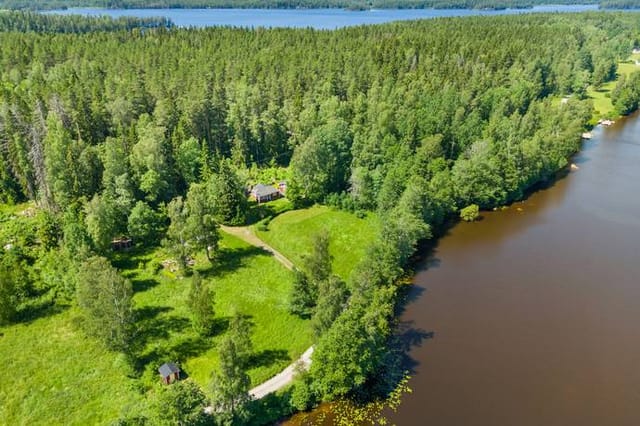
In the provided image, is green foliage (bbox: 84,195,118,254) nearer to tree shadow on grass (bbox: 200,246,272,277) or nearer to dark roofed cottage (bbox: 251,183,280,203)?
tree shadow on grass (bbox: 200,246,272,277)

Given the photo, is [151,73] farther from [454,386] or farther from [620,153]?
[620,153]

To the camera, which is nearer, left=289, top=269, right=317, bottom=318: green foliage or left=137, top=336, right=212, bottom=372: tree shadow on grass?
left=137, top=336, right=212, bottom=372: tree shadow on grass

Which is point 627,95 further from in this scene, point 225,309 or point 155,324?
point 155,324

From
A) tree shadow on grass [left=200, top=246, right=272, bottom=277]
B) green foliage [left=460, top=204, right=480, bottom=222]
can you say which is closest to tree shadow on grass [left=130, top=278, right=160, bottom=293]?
tree shadow on grass [left=200, top=246, right=272, bottom=277]

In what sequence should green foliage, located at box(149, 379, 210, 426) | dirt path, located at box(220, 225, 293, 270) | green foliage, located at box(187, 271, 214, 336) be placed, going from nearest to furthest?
green foliage, located at box(149, 379, 210, 426) < green foliage, located at box(187, 271, 214, 336) < dirt path, located at box(220, 225, 293, 270)

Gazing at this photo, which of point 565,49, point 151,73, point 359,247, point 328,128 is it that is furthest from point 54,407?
point 565,49

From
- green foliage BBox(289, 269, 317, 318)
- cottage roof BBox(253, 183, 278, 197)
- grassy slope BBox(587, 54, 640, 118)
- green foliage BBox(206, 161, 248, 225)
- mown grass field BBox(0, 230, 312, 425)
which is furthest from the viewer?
grassy slope BBox(587, 54, 640, 118)

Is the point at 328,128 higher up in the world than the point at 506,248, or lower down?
higher up
